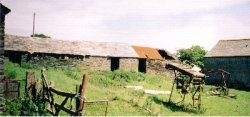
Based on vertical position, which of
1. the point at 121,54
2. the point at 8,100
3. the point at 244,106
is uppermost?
the point at 121,54

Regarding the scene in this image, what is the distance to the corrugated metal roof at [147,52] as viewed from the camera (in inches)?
1574

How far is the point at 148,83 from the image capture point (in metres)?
30.0

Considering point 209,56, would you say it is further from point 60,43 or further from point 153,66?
point 60,43

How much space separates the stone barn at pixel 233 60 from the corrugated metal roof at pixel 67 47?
1212cm

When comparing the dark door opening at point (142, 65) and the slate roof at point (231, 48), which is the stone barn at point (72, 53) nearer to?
the dark door opening at point (142, 65)

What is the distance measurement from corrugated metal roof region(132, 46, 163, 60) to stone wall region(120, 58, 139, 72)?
146 centimetres

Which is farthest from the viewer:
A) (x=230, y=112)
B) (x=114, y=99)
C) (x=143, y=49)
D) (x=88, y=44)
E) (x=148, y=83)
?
(x=143, y=49)

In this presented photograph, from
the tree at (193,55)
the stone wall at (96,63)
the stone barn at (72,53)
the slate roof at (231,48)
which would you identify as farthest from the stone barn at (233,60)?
the tree at (193,55)

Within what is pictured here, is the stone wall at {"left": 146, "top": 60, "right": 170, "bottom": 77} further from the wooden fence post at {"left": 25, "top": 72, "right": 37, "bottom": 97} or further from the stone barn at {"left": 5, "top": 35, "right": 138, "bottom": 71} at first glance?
the wooden fence post at {"left": 25, "top": 72, "right": 37, "bottom": 97}

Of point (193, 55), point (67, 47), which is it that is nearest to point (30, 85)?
point (67, 47)

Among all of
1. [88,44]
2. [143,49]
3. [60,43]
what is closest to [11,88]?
[60,43]

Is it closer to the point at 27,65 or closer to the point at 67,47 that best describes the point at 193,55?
the point at 67,47

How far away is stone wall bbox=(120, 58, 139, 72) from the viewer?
36.8 meters

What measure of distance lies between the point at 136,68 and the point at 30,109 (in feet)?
87.0
